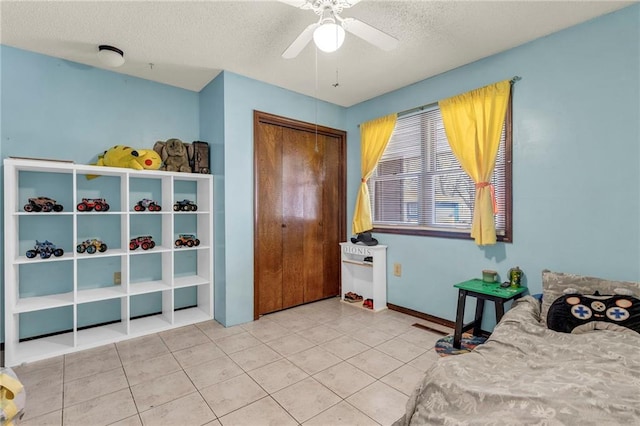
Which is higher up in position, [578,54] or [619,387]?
[578,54]

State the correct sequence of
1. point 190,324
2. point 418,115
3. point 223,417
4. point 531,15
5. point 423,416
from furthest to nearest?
point 418,115
point 190,324
point 531,15
point 223,417
point 423,416

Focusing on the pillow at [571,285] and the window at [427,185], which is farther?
the window at [427,185]

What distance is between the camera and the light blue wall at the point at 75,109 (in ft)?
8.67

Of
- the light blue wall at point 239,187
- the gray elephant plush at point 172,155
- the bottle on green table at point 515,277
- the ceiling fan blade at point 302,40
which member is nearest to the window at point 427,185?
the bottle on green table at point 515,277

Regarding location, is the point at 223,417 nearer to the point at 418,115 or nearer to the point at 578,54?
the point at 418,115

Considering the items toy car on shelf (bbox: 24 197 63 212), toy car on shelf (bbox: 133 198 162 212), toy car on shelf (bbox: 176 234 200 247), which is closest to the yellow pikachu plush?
toy car on shelf (bbox: 133 198 162 212)

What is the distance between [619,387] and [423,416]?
0.83 metres

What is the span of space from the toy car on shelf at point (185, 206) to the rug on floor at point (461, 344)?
285 cm

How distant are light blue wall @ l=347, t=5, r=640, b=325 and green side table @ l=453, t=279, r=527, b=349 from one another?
0.72 ft

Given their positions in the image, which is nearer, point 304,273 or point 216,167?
point 216,167

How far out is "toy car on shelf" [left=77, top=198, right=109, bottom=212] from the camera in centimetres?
272

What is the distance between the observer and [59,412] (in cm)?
180

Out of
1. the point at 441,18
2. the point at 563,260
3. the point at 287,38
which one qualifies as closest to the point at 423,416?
the point at 563,260

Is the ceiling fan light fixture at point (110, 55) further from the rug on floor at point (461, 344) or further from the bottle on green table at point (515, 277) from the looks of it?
the bottle on green table at point (515, 277)
